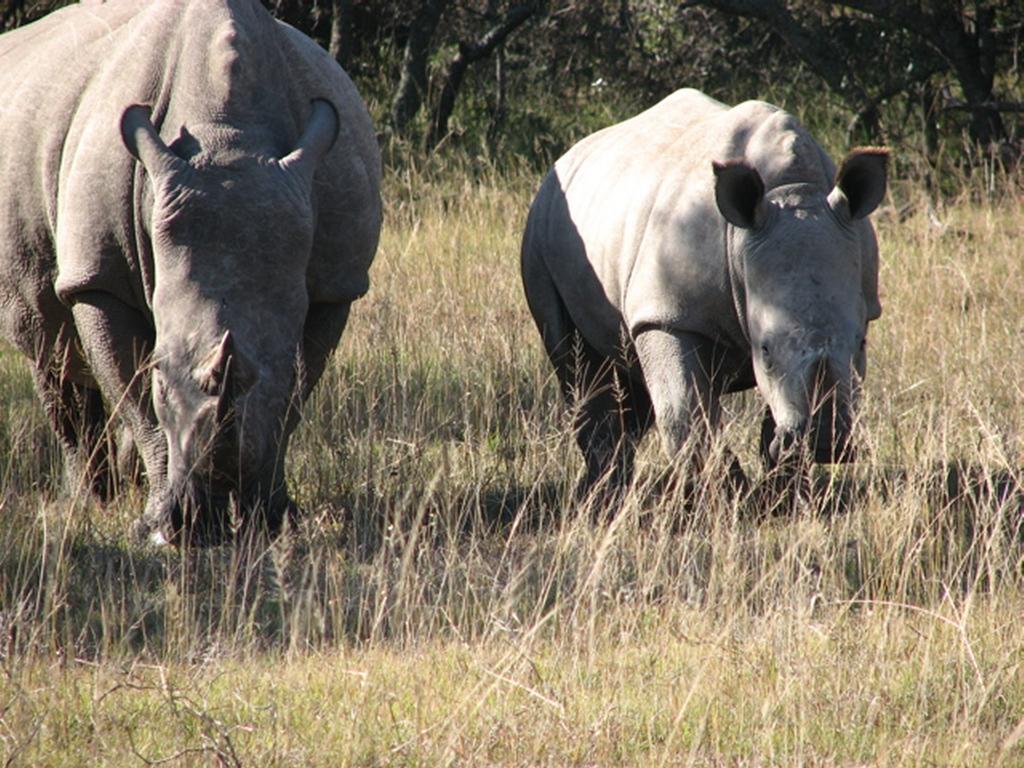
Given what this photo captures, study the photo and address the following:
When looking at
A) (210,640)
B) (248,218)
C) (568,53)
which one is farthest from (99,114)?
(568,53)

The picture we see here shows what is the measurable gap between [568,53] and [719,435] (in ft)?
31.2

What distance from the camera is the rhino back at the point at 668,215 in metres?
5.98

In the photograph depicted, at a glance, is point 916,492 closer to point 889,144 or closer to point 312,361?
point 312,361

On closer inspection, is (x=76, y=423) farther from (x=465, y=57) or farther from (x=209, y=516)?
(x=465, y=57)

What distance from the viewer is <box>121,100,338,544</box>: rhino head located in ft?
16.6

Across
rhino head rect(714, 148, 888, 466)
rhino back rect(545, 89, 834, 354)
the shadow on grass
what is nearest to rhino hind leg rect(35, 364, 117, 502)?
the shadow on grass

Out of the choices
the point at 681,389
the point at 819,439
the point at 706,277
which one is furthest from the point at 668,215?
the point at 819,439

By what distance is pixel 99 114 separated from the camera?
574 centimetres

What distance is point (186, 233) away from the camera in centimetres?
513

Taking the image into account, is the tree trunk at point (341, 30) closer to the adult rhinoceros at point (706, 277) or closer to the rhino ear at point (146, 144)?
Answer: the adult rhinoceros at point (706, 277)

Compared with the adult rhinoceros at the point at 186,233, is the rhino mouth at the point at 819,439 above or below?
below

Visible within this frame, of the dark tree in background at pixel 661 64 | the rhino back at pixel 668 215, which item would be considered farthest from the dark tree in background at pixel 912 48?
the rhino back at pixel 668 215

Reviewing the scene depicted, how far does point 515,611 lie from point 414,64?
875cm

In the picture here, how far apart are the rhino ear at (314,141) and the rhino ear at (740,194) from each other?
4.39 feet
